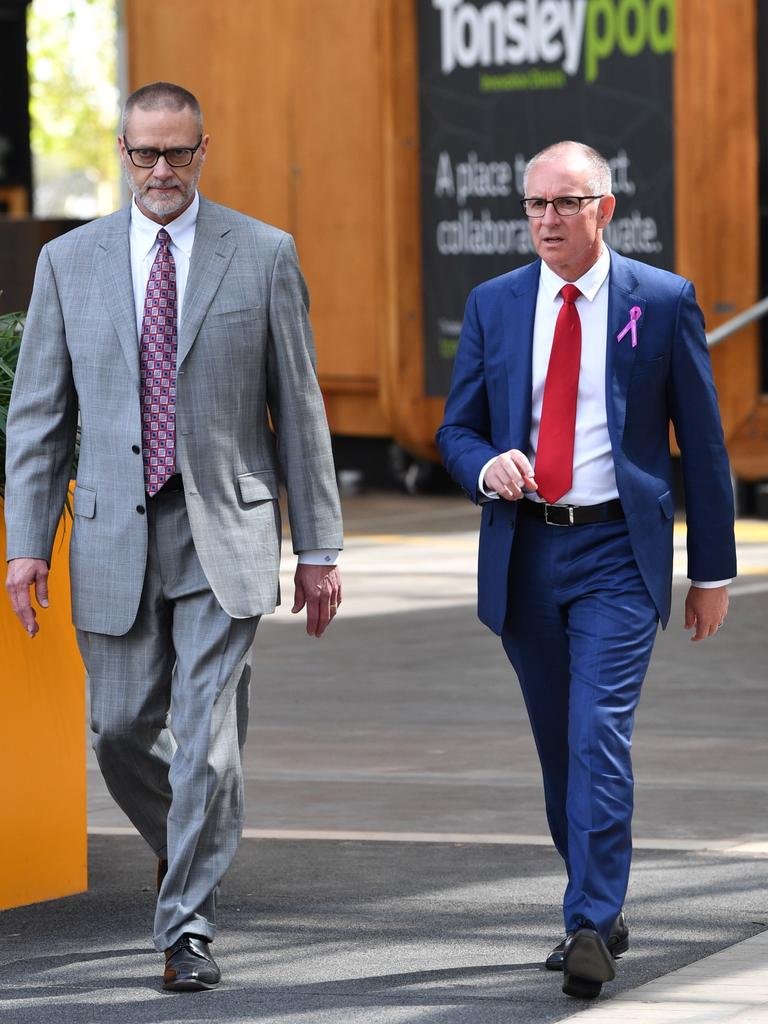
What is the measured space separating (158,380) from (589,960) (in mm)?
1617

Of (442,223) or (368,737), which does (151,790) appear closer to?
(368,737)

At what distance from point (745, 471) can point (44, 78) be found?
58981 millimetres

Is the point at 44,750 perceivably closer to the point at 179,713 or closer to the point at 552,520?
the point at 179,713

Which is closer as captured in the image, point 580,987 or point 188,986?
point 580,987

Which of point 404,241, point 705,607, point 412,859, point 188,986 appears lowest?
point 412,859

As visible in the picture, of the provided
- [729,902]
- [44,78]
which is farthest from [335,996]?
[44,78]

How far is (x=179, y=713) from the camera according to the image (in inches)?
212

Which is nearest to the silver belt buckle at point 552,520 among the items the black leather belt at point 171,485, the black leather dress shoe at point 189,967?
the black leather belt at point 171,485

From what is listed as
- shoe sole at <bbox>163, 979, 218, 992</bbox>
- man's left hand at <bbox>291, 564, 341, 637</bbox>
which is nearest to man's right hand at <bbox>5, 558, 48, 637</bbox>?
man's left hand at <bbox>291, 564, 341, 637</bbox>

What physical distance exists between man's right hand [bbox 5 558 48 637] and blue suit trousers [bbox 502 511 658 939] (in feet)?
3.50

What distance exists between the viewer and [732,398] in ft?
48.4

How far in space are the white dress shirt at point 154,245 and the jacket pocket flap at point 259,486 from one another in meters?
0.16

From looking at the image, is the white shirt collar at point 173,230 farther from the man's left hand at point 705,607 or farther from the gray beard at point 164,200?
the man's left hand at point 705,607

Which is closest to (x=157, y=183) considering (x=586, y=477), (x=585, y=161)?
Result: (x=585, y=161)
